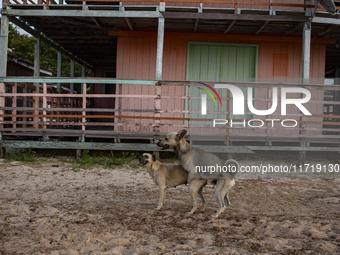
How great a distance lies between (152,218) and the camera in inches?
150

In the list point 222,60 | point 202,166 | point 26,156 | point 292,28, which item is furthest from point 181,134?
point 292,28

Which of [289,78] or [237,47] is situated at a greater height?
[237,47]

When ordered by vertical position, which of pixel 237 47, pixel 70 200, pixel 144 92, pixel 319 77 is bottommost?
pixel 70 200

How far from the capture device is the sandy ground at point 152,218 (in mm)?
2971

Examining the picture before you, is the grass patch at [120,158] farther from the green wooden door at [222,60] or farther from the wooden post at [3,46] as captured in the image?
the wooden post at [3,46]

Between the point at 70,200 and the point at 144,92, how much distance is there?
5.73 metres

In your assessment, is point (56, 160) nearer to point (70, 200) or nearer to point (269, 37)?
point (70, 200)

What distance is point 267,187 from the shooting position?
5.73m

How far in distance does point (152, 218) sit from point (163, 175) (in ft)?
2.37

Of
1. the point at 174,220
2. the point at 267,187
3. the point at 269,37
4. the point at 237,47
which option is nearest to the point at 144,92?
the point at 237,47

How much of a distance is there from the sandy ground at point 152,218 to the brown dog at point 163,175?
30 centimetres

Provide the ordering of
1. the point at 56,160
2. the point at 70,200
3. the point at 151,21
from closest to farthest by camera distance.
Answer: the point at 70,200
the point at 56,160
the point at 151,21

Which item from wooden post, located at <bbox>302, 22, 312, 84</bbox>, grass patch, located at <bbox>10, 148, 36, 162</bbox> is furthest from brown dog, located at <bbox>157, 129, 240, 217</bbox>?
wooden post, located at <bbox>302, 22, 312, 84</bbox>

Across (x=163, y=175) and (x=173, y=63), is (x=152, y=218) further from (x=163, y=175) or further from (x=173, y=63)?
(x=173, y=63)
